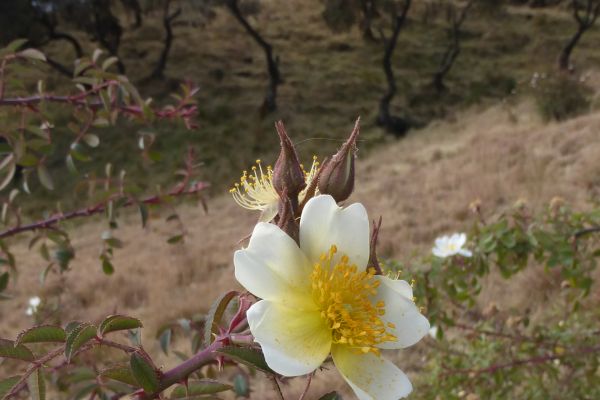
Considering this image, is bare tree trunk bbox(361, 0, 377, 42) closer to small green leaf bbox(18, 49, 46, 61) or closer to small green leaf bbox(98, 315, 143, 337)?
small green leaf bbox(18, 49, 46, 61)

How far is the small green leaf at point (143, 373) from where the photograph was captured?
68 centimetres

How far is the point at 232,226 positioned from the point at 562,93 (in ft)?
23.0

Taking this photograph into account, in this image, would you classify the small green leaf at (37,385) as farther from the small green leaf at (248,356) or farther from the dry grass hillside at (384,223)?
the dry grass hillside at (384,223)

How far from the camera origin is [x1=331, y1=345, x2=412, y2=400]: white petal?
0.71 metres

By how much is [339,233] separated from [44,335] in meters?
0.39

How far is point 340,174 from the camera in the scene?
0.79 m

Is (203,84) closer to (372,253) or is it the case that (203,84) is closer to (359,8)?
(359,8)

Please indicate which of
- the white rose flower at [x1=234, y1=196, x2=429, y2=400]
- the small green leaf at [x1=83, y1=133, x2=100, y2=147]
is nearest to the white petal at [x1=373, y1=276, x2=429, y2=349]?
the white rose flower at [x1=234, y1=196, x2=429, y2=400]

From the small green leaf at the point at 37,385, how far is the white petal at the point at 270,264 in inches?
10.8

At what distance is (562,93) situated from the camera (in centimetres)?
1120

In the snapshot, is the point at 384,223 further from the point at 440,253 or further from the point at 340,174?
the point at 340,174

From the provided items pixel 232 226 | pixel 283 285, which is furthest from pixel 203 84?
pixel 283 285

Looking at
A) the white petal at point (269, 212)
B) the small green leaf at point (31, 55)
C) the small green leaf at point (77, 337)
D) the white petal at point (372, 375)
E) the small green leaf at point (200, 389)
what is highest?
the small green leaf at point (31, 55)

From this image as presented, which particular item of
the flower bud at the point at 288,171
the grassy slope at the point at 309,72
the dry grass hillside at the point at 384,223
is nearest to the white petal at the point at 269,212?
the flower bud at the point at 288,171
